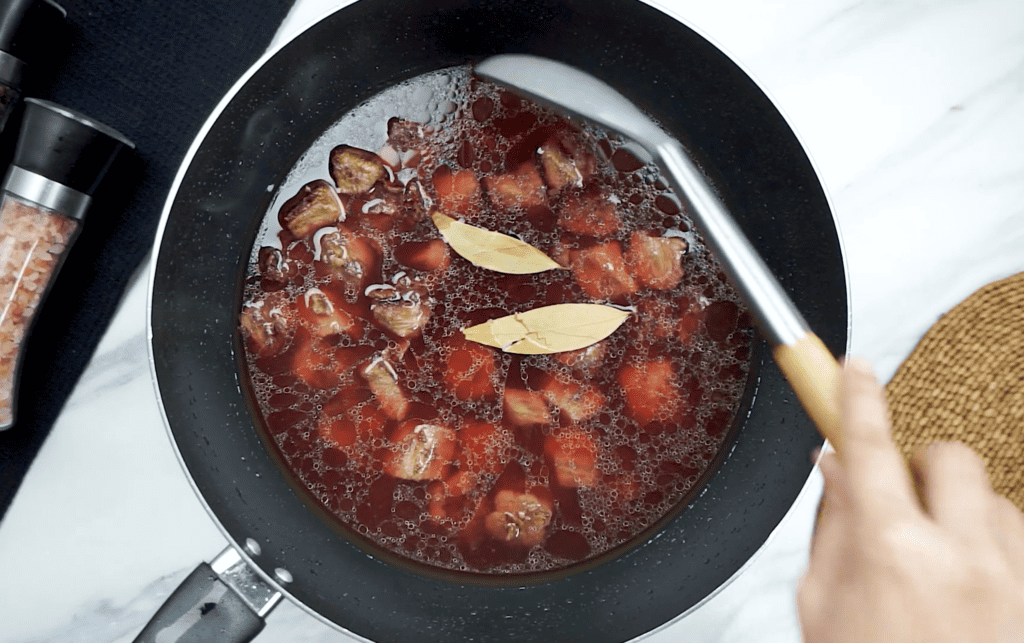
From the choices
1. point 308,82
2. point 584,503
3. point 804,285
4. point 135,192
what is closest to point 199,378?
point 135,192

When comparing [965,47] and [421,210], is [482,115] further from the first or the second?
[965,47]

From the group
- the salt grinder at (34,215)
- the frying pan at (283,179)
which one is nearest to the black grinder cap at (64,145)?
the salt grinder at (34,215)

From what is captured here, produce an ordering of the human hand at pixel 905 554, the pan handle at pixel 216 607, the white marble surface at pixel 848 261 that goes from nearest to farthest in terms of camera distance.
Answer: the human hand at pixel 905 554, the pan handle at pixel 216 607, the white marble surface at pixel 848 261

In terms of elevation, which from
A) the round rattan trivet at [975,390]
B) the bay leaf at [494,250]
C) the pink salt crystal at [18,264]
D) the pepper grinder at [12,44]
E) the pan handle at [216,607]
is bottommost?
the round rattan trivet at [975,390]

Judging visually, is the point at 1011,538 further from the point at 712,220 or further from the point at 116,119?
the point at 116,119

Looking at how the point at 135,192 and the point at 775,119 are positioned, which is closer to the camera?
the point at 775,119

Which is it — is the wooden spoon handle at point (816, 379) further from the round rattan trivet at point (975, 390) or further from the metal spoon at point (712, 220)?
the round rattan trivet at point (975, 390)
